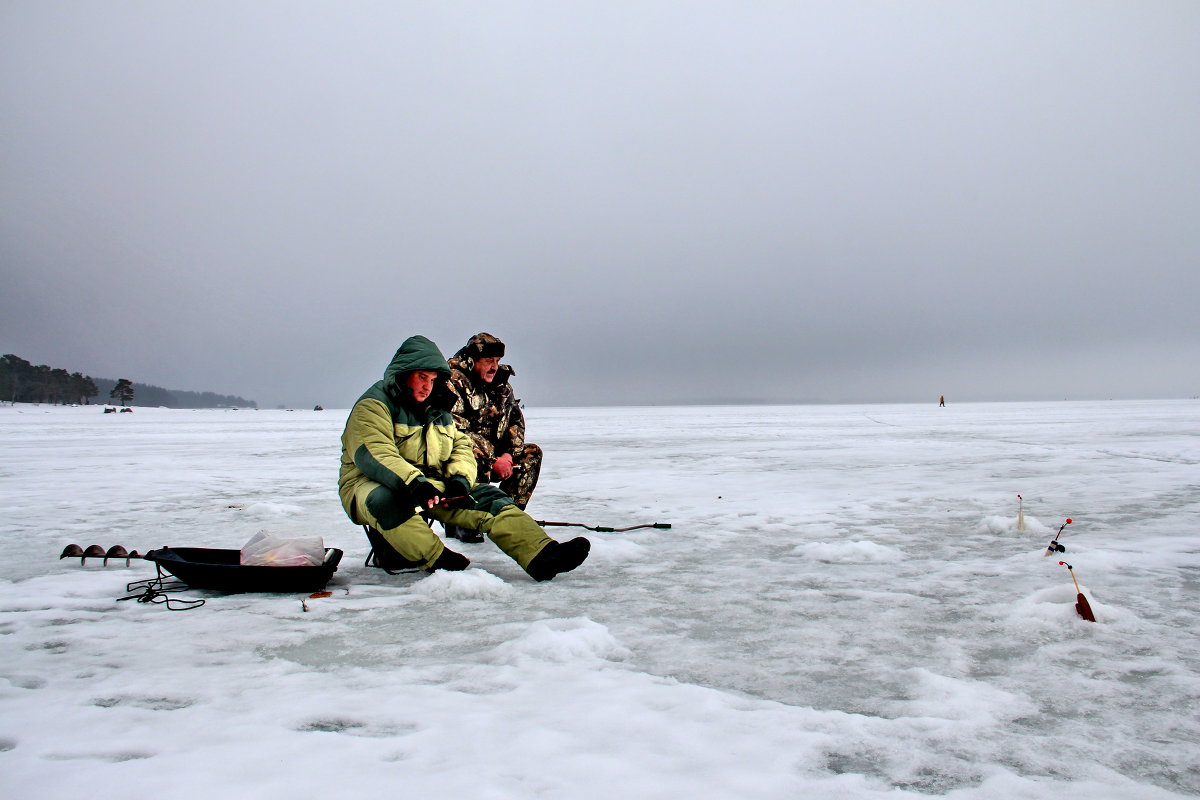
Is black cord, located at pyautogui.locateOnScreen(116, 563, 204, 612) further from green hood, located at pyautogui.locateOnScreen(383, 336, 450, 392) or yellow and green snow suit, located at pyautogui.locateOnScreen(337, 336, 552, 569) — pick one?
green hood, located at pyautogui.locateOnScreen(383, 336, 450, 392)

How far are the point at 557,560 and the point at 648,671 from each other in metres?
1.57

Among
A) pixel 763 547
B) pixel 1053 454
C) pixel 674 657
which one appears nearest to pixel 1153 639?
pixel 674 657

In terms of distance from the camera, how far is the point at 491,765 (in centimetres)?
210

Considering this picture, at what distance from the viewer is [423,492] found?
4301 millimetres

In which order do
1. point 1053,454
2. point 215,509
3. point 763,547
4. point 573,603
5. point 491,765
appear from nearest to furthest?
point 491,765 < point 573,603 < point 763,547 < point 215,509 < point 1053,454

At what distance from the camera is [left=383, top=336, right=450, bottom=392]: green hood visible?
4.64 m

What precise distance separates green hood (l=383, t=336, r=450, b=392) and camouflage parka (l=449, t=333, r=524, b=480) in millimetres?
1457

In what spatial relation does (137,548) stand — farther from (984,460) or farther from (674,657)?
(984,460)

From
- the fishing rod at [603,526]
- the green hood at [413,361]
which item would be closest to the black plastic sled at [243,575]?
the green hood at [413,361]

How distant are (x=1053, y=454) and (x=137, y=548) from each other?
14627 mm

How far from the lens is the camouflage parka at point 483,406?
6.34m

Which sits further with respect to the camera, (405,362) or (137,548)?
(137,548)

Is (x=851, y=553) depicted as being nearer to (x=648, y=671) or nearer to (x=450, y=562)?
(x=648, y=671)

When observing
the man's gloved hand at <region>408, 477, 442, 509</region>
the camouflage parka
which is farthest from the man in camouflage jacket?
the man's gloved hand at <region>408, 477, 442, 509</region>
